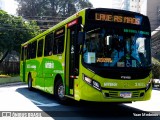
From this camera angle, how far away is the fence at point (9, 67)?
4023 centimetres

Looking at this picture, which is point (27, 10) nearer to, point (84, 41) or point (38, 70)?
point (38, 70)

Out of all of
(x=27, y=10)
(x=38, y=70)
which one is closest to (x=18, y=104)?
(x=38, y=70)

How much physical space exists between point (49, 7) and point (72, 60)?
→ 54.3 m

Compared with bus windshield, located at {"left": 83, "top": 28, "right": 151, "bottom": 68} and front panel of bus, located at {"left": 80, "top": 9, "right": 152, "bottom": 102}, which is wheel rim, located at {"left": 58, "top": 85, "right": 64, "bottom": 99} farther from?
bus windshield, located at {"left": 83, "top": 28, "right": 151, "bottom": 68}

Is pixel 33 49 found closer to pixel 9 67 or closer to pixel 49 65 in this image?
pixel 49 65

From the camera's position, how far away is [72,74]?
37.9 ft

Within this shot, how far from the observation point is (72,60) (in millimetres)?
11719

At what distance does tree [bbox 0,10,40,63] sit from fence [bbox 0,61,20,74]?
5.07ft

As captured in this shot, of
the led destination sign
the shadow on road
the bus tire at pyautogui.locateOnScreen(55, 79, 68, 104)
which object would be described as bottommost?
the shadow on road

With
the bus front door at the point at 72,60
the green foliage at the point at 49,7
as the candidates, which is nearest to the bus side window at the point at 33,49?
the bus front door at the point at 72,60

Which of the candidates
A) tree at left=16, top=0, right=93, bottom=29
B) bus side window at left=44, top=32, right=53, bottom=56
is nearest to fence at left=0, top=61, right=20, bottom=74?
tree at left=16, top=0, right=93, bottom=29

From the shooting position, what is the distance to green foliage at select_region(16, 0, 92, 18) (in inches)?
2431

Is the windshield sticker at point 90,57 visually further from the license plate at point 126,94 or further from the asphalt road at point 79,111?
the asphalt road at point 79,111

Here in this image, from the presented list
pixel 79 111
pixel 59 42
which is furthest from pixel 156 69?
pixel 79 111
